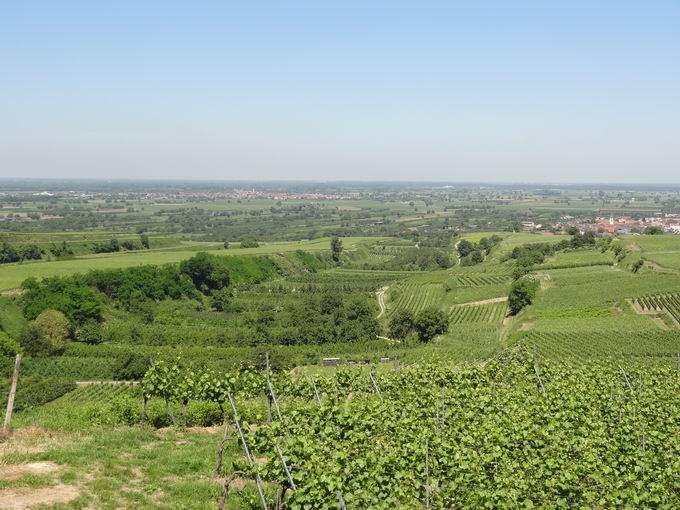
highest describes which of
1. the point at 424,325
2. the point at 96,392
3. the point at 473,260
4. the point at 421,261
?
the point at 473,260

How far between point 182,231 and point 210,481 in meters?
143

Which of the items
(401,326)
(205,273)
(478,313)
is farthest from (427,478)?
(205,273)

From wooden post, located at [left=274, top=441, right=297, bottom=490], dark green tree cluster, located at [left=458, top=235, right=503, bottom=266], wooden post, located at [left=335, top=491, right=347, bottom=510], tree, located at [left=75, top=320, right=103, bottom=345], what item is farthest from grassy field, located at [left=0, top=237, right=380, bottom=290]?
wooden post, located at [left=335, top=491, right=347, bottom=510]

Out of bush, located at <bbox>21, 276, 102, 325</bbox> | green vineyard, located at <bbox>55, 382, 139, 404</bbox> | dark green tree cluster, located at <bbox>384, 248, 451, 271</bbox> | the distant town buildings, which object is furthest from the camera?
the distant town buildings

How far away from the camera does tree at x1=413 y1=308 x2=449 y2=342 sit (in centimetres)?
5087

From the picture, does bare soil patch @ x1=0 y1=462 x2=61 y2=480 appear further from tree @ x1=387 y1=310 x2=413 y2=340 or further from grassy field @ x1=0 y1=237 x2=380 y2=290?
grassy field @ x1=0 y1=237 x2=380 y2=290

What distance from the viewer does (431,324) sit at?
2007 inches

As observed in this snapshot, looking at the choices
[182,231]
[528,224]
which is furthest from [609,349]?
[528,224]

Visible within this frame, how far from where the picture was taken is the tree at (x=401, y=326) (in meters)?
53.2

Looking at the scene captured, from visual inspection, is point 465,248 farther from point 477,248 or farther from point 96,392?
point 96,392

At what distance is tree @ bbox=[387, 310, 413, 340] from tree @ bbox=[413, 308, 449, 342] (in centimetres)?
162

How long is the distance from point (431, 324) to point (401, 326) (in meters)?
3.33

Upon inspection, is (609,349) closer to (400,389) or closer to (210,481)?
(400,389)

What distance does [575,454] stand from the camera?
496 inches
